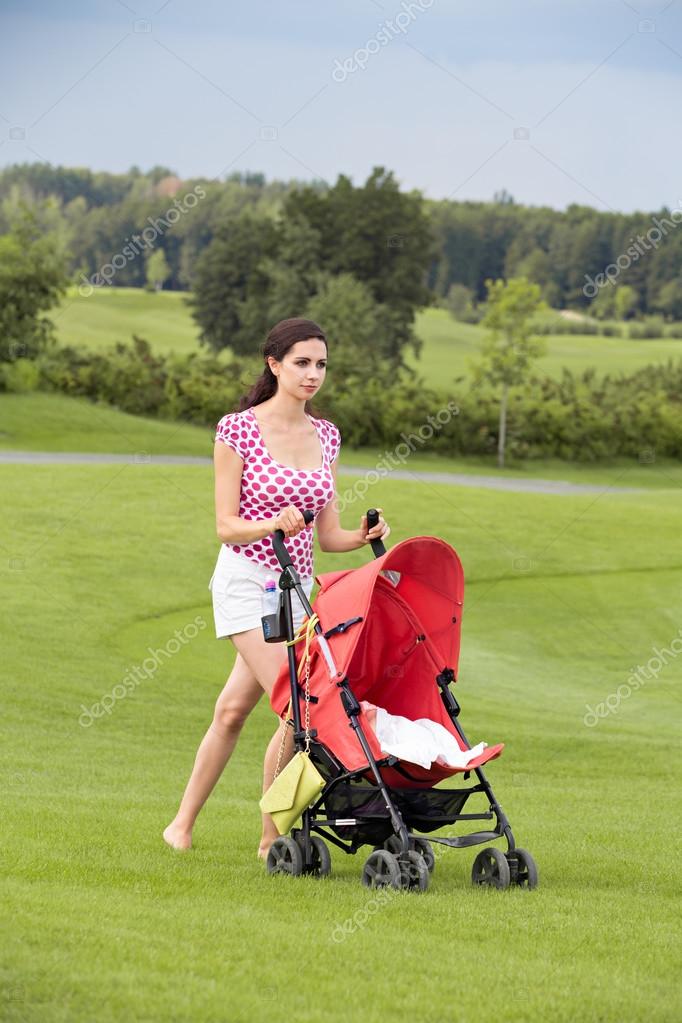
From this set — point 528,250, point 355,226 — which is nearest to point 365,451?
point 355,226

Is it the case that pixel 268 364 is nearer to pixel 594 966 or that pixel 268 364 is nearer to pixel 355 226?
pixel 594 966

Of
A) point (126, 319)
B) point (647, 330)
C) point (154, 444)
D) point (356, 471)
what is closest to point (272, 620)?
point (356, 471)

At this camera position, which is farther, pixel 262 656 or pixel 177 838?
pixel 177 838

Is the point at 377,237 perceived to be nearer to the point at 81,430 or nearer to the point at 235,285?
the point at 235,285

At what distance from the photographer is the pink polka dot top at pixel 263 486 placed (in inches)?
200

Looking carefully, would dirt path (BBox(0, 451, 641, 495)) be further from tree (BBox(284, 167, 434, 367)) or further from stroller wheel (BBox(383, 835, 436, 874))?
tree (BBox(284, 167, 434, 367))

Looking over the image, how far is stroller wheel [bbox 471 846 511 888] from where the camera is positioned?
4703 mm

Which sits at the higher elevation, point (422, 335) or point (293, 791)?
point (293, 791)

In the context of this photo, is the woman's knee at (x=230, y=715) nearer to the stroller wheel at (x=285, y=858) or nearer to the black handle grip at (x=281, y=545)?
the stroller wheel at (x=285, y=858)

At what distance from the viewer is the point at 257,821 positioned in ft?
20.3

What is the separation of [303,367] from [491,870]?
205cm

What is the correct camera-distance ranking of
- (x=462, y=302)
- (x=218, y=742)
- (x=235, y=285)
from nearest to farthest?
(x=218, y=742) → (x=235, y=285) → (x=462, y=302)

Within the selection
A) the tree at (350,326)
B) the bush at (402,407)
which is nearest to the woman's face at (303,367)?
the bush at (402,407)

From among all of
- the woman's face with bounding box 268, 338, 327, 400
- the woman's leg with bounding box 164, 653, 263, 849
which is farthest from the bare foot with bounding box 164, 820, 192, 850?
the woman's face with bounding box 268, 338, 327, 400
